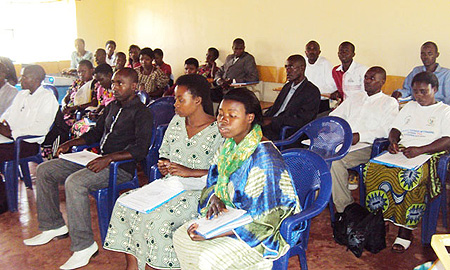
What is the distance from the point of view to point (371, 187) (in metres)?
3.32

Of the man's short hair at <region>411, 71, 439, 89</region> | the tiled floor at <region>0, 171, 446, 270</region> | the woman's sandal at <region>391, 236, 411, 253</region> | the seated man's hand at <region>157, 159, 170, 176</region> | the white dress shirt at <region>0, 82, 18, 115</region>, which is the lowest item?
the tiled floor at <region>0, 171, 446, 270</region>

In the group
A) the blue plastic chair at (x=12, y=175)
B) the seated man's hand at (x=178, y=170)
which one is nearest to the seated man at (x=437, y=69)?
Answer: the seated man's hand at (x=178, y=170)

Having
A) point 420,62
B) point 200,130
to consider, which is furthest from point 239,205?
point 420,62

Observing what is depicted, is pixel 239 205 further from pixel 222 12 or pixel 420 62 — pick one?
pixel 222 12

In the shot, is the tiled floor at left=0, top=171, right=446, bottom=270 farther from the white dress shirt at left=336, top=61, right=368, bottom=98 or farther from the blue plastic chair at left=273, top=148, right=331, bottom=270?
the white dress shirt at left=336, top=61, right=368, bottom=98

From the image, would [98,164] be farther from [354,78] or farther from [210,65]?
[210,65]

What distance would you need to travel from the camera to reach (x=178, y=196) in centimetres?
256

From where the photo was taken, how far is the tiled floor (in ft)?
9.58

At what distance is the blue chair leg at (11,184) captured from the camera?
376 cm

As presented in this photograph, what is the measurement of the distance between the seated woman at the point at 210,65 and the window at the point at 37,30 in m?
3.61

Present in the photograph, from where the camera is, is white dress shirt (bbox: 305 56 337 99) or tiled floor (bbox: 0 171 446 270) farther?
white dress shirt (bbox: 305 56 337 99)

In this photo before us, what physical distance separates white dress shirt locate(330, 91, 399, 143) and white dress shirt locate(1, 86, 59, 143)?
2618 mm

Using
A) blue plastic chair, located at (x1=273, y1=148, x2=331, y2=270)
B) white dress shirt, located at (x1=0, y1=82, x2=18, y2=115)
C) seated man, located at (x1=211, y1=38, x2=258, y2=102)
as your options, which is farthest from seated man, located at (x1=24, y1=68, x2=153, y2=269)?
seated man, located at (x1=211, y1=38, x2=258, y2=102)

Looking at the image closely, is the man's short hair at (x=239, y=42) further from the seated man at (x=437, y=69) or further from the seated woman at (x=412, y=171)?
the seated woman at (x=412, y=171)
